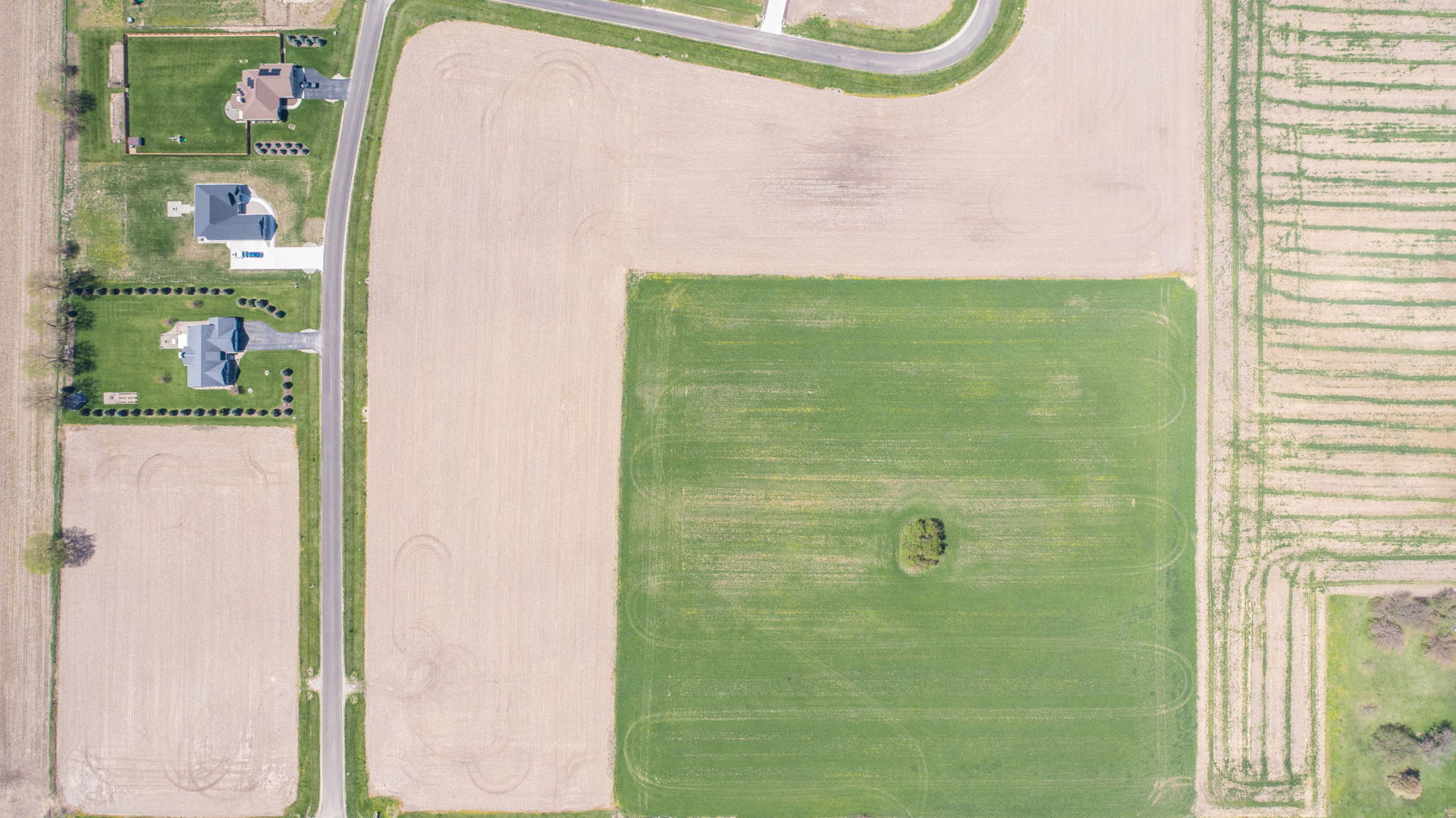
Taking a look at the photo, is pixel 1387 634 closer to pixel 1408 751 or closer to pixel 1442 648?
pixel 1442 648

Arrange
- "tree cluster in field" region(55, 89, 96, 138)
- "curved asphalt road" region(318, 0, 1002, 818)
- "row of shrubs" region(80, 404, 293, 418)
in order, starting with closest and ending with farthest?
1. "curved asphalt road" region(318, 0, 1002, 818)
2. "row of shrubs" region(80, 404, 293, 418)
3. "tree cluster in field" region(55, 89, 96, 138)

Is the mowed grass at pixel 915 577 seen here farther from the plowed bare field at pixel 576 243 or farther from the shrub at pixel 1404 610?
the shrub at pixel 1404 610

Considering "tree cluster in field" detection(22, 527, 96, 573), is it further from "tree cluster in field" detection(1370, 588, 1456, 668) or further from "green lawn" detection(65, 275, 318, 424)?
"tree cluster in field" detection(1370, 588, 1456, 668)

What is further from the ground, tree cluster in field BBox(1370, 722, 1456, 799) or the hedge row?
the hedge row

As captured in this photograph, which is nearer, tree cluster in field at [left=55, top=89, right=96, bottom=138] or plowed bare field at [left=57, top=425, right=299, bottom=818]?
plowed bare field at [left=57, top=425, right=299, bottom=818]

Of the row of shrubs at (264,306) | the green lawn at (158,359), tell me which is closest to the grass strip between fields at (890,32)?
the green lawn at (158,359)

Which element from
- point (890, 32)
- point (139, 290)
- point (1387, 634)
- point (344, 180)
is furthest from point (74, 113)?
point (1387, 634)

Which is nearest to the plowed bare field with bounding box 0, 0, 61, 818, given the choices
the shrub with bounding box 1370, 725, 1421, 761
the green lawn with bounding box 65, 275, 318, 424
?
the green lawn with bounding box 65, 275, 318, 424
